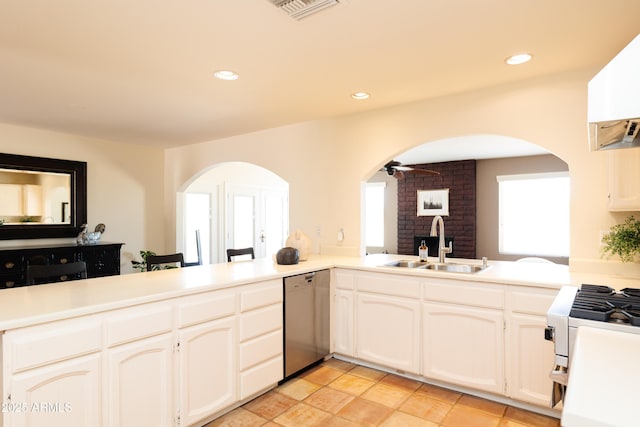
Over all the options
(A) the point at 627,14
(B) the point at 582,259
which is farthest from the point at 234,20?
(B) the point at 582,259

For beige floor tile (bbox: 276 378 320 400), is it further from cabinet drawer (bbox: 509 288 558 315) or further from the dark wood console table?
the dark wood console table

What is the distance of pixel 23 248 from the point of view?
375cm

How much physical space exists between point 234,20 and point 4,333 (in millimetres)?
1690

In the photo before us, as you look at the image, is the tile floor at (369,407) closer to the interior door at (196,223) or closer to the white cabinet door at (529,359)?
the white cabinet door at (529,359)

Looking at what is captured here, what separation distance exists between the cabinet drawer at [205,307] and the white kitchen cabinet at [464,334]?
4.52 ft

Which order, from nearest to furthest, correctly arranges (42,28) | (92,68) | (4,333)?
1. (4,333)
2. (42,28)
3. (92,68)

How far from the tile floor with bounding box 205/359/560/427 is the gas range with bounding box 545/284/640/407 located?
106 centimetres

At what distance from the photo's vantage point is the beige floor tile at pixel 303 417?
2.27 metres

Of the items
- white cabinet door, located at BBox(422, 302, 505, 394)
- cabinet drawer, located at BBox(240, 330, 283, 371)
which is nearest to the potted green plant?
white cabinet door, located at BBox(422, 302, 505, 394)

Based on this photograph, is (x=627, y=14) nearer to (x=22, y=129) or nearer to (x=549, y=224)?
(x=549, y=224)

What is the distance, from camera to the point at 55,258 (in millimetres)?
3912

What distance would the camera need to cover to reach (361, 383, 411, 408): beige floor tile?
8.26ft

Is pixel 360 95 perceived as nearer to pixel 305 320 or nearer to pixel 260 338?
pixel 305 320

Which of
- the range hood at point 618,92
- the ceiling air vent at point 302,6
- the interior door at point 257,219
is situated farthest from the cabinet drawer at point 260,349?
the interior door at point 257,219
